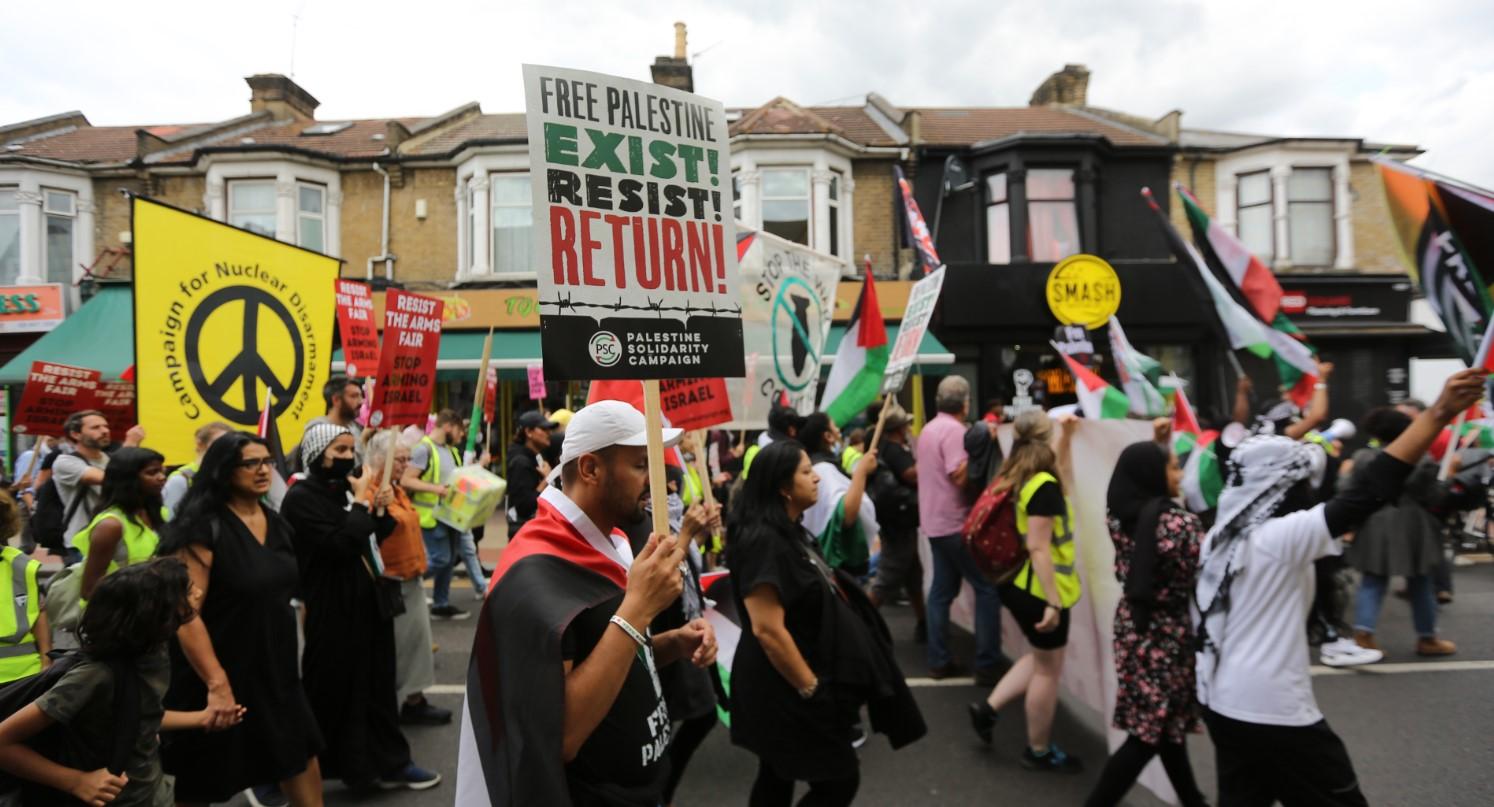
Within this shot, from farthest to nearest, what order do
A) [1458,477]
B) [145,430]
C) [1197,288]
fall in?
[1458,477], [1197,288], [145,430]

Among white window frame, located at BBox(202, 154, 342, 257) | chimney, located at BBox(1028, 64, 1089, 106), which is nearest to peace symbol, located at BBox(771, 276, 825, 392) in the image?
white window frame, located at BBox(202, 154, 342, 257)

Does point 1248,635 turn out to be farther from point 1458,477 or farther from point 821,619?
point 1458,477

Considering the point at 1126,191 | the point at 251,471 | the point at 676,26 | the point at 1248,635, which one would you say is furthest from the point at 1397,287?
the point at 251,471

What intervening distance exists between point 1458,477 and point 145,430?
1095cm

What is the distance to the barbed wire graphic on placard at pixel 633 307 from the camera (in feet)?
6.82

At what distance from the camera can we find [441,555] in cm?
772

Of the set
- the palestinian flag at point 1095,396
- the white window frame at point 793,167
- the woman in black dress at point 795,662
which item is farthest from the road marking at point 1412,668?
the white window frame at point 793,167

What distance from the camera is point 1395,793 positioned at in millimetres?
4223

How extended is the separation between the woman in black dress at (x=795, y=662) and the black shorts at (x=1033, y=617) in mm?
1315

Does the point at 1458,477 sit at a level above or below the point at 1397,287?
below

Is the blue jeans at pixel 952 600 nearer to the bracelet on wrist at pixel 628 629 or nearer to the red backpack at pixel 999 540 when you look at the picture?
the red backpack at pixel 999 540

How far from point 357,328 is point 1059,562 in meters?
5.45

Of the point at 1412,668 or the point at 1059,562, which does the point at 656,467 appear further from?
the point at 1412,668

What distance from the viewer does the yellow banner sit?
162 inches
